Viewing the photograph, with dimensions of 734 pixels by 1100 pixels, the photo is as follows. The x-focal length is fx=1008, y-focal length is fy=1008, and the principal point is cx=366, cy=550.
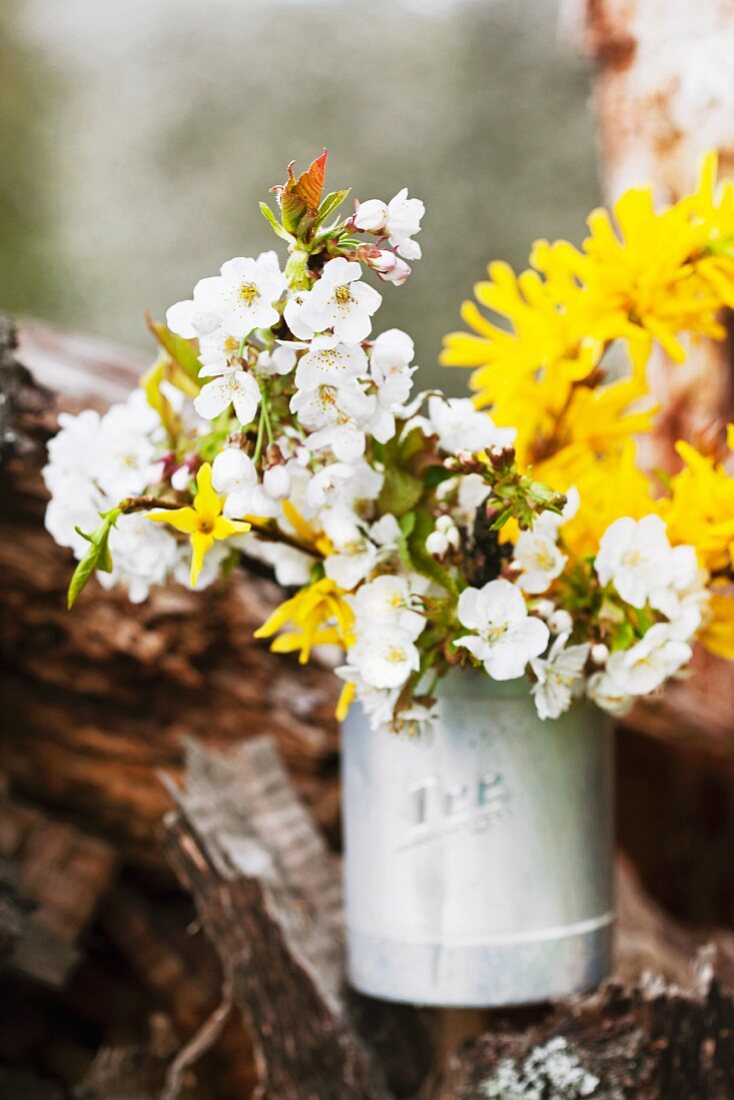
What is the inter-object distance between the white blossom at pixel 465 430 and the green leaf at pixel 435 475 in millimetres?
14

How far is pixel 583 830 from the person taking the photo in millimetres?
804

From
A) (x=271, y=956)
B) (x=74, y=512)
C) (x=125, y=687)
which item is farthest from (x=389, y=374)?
(x=125, y=687)

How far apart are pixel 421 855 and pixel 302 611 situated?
0.24m

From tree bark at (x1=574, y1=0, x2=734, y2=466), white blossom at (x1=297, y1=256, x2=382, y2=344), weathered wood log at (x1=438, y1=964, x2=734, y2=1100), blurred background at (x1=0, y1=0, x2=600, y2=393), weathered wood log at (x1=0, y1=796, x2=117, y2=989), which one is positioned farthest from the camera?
blurred background at (x1=0, y1=0, x2=600, y2=393)

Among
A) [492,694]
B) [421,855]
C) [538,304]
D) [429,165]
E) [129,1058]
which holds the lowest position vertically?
[129,1058]

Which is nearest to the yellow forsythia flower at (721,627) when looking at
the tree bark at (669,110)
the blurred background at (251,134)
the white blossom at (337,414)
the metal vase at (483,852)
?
the metal vase at (483,852)

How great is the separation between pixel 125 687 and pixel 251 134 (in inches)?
130

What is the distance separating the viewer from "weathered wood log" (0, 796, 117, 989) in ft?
3.17

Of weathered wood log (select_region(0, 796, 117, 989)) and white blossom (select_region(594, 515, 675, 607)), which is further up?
white blossom (select_region(594, 515, 675, 607))

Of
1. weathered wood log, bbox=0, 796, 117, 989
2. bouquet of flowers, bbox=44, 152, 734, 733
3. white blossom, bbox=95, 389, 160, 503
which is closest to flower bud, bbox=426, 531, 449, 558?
bouquet of flowers, bbox=44, 152, 734, 733

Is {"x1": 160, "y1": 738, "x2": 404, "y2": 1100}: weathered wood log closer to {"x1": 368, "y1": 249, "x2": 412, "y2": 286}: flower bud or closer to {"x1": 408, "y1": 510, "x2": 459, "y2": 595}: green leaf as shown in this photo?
{"x1": 408, "y1": 510, "x2": 459, "y2": 595}: green leaf

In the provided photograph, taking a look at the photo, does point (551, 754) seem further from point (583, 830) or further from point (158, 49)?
point (158, 49)

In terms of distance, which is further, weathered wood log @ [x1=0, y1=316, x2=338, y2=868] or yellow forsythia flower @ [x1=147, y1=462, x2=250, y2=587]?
weathered wood log @ [x1=0, y1=316, x2=338, y2=868]

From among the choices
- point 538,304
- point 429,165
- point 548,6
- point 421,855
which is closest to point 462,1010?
point 421,855
